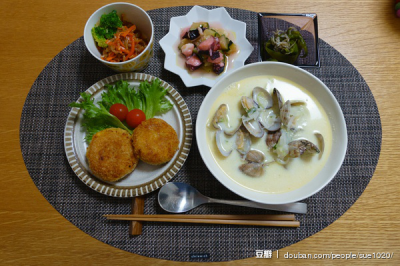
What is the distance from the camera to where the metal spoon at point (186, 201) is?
164cm

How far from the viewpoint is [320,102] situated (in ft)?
5.19

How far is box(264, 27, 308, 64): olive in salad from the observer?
5.71 feet

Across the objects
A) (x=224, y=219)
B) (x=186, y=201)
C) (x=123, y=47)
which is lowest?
(x=224, y=219)

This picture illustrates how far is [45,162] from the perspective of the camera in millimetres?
1779

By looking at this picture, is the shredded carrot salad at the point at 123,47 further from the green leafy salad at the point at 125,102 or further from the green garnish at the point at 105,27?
the green leafy salad at the point at 125,102

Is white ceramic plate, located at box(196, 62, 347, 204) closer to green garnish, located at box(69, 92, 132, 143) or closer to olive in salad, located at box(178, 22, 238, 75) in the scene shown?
olive in salad, located at box(178, 22, 238, 75)

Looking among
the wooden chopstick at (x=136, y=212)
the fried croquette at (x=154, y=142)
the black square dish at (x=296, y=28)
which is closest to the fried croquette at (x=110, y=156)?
the fried croquette at (x=154, y=142)

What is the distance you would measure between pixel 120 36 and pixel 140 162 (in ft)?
2.68

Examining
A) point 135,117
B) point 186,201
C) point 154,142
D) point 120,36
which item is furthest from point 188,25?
point 186,201

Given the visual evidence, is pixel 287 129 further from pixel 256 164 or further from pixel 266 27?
pixel 266 27

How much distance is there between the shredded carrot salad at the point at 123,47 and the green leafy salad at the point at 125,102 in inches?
6.3

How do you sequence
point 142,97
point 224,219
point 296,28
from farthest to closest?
1. point 296,28
2. point 142,97
3. point 224,219

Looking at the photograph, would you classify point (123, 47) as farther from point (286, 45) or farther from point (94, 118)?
point (286, 45)

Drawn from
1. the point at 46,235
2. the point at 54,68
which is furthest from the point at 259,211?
the point at 54,68
